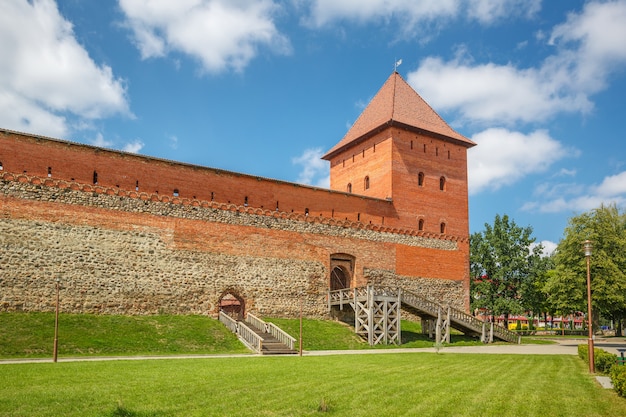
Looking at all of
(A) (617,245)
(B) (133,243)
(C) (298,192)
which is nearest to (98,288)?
(B) (133,243)

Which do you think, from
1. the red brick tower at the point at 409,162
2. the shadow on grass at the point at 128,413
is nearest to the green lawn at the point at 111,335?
the shadow on grass at the point at 128,413

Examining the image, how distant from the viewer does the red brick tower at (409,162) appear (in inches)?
1189

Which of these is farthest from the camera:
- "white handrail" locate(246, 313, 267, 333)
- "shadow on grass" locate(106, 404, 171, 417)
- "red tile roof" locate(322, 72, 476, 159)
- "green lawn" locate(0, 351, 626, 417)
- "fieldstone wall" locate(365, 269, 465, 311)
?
"red tile roof" locate(322, 72, 476, 159)

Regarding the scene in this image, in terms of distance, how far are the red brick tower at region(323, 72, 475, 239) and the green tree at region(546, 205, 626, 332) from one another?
677 centimetres

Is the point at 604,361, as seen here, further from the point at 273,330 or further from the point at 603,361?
the point at 273,330

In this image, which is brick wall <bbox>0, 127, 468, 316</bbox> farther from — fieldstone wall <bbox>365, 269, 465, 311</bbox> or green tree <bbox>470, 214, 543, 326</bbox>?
green tree <bbox>470, 214, 543, 326</bbox>

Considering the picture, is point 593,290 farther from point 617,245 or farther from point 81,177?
point 81,177

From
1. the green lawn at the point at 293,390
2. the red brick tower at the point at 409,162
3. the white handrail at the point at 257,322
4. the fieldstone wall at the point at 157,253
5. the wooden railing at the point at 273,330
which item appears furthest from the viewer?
the red brick tower at the point at 409,162

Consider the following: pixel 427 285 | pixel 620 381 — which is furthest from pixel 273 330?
pixel 620 381

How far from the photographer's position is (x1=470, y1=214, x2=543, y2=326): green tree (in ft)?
121

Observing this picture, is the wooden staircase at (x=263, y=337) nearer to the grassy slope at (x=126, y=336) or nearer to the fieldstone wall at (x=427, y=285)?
the grassy slope at (x=126, y=336)

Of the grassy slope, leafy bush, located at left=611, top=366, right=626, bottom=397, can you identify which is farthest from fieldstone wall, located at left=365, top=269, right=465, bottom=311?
leafy bush, located at left=611, top=366, right=626, bottom=397

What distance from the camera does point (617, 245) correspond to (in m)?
26.0

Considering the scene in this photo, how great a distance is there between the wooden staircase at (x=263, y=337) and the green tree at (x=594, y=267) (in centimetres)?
1387
